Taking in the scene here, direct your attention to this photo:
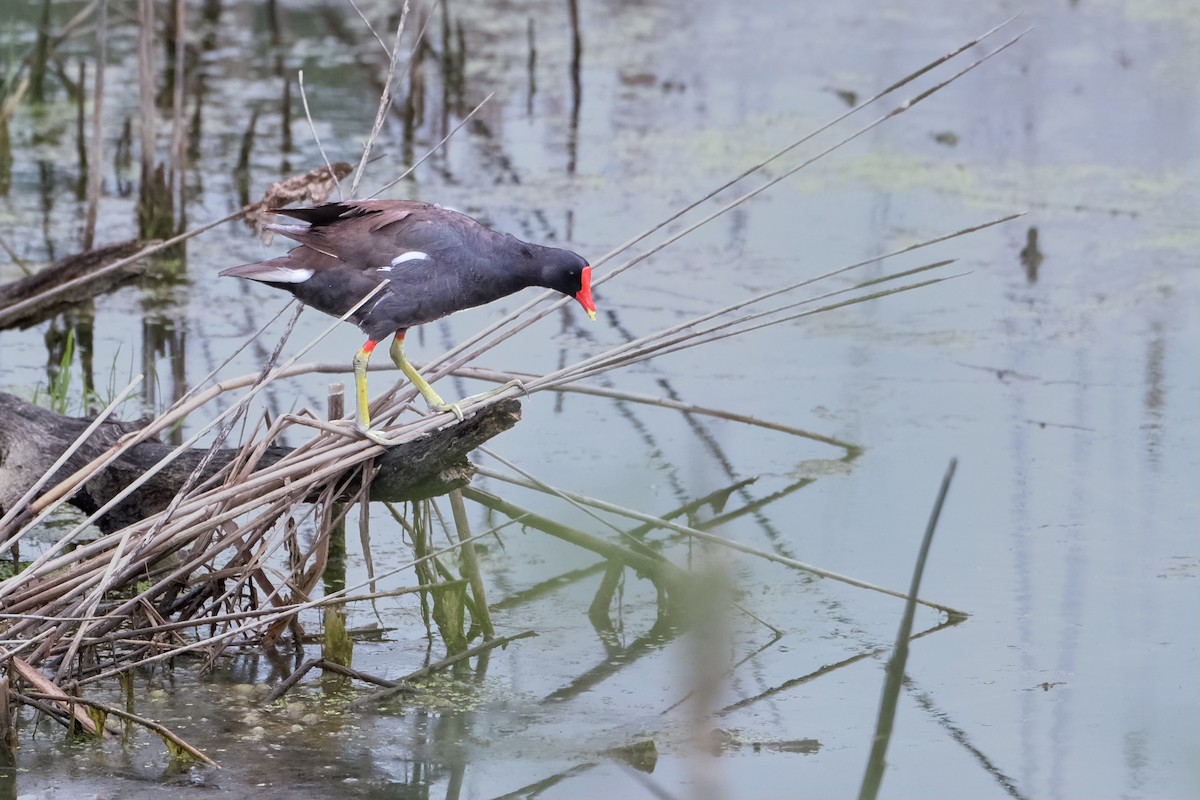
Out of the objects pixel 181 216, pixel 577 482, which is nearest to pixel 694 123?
pixel 181 216

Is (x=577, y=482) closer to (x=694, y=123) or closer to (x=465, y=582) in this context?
(x=465, y=582)

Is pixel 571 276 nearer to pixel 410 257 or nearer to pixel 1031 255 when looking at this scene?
pixel 410 257

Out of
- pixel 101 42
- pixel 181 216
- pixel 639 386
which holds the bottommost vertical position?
pixel 639 386

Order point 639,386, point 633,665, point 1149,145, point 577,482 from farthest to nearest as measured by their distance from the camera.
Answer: point 1149,145, point 639,386, point 577,482, point 633,665

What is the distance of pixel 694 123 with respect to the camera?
23.7ft

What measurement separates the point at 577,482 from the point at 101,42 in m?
2.16

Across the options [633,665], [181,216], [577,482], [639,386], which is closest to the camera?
[633,665]

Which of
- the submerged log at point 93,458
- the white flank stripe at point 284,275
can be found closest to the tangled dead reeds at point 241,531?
the submerged log at point 93,458

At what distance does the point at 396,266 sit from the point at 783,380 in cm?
214

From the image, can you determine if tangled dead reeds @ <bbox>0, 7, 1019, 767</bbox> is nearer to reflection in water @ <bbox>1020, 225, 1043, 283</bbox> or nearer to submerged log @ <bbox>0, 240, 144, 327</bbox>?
submerged log @ <bbox>0, 240, 144, 327</bbox>

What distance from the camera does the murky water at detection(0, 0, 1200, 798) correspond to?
9.62 feet

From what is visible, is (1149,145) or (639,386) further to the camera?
(1149,145)

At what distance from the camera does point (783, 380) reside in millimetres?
4824

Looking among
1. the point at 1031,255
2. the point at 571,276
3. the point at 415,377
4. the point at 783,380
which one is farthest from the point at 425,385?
the point at 1031,255
